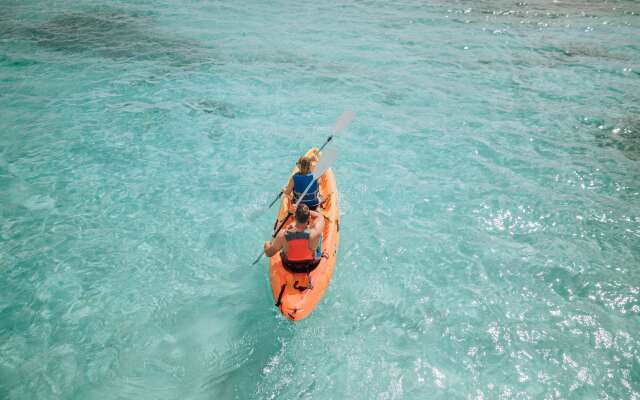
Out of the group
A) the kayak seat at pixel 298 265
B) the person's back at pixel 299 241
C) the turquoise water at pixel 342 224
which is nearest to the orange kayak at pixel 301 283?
the kayak seat at pixel 298 265

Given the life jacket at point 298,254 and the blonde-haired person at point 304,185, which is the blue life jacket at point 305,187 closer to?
the blonde-haired person at point 304,185

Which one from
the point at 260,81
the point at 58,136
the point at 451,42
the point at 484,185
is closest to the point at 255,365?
the point at 484,185

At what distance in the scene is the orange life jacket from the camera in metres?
4.93

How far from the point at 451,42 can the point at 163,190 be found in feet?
51.7

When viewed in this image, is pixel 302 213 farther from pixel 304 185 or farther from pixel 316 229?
pixel 304 185

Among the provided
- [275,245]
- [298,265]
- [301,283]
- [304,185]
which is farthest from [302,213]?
[304,185]

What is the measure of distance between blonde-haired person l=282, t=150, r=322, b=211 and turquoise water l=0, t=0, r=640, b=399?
3.89 feet

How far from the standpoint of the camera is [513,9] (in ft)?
73.4

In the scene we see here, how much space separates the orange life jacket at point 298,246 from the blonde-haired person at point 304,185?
1553 millimetres

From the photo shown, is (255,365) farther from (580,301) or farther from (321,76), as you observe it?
(321,76)

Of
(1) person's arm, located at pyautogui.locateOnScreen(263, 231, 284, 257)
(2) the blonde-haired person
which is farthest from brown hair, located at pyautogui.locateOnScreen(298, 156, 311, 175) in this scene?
(1) person's arm, located at pyautogui.locateOnScreen(263, 231, 284, 257)

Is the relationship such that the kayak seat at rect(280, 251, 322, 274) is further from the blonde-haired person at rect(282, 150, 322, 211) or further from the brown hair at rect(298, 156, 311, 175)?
the brown hair at rect(298, 156, 311, 175)

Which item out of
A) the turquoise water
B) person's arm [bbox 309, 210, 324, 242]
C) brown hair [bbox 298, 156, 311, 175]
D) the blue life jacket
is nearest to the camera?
person's arm [bbox 309, 210, 324, 242]

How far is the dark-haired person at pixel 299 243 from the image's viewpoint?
489 centimetres
